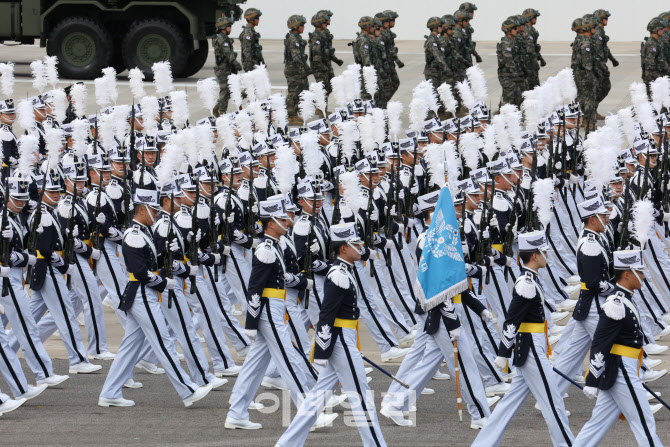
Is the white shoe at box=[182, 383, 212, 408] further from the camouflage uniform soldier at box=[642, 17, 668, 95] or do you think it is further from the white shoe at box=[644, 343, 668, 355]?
the camouflage uniform soldier at box=[642, 17, 668, 95]

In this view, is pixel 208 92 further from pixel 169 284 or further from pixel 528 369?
pixel 528 369

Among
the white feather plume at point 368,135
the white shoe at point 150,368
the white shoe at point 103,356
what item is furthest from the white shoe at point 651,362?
the white shoe at point 103,356

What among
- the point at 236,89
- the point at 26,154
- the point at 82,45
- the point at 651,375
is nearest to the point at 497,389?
the point at 651,375

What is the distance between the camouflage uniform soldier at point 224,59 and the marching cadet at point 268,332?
1123 centimetres

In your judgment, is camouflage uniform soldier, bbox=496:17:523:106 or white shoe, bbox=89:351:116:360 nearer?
white shoe, bbox=89:351:116:360

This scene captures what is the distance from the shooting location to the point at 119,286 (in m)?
11.8

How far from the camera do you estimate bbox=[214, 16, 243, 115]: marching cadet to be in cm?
2062

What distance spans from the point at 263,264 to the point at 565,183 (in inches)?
240

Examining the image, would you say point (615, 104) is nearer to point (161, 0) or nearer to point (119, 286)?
point (161, 0)

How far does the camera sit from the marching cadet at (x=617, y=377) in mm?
8219

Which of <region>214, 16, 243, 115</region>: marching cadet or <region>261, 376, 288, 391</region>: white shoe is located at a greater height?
<region>214, 16, 243, 115</region>: marching cadet

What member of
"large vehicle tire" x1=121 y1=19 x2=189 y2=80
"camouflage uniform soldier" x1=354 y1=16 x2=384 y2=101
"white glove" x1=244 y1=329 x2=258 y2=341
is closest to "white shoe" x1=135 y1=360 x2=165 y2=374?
"white glove" x1=244 y1=329 x2=258 y2=341

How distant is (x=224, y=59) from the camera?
21.1 meters

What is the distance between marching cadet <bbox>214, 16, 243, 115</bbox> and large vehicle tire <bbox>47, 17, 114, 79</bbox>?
3.57 m
